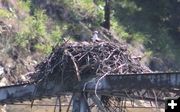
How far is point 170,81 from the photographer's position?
33.3ft

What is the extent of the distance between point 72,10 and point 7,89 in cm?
1912

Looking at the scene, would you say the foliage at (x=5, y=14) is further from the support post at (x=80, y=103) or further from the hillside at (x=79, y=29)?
the support post at (x=80, y=103)

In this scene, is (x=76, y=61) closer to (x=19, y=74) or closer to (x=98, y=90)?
(x=98, y=90)

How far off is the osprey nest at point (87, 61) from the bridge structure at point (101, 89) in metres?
0.13

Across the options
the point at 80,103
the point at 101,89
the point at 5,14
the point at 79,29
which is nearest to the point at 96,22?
the point at 79,29

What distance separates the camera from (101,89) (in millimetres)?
10984

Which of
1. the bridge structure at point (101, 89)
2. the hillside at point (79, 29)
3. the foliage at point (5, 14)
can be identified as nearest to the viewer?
the bridge structure at point (101, 89)

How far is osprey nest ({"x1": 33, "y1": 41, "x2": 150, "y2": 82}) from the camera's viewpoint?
1109 cm

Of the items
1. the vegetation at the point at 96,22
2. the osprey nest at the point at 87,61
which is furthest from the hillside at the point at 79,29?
the osprey nest at the point at 87,61

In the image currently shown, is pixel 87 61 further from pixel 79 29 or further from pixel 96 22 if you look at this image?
pixel 96 22

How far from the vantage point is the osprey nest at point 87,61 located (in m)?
11.1

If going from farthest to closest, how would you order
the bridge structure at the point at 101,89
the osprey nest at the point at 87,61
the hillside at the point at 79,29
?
the hillside at the point at 79,29 < the osprey nest at the point at 87,61 < the bridge structure at the point at 101,89

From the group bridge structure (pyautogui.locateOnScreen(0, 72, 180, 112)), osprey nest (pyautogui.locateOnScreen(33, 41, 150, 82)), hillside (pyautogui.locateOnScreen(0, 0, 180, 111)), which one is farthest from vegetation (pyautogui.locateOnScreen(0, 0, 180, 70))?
osprey nest (pyautogui.locateOnScreen(33, 41, 150, 82))

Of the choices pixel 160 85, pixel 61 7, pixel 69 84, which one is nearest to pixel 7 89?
pixel 69 84
